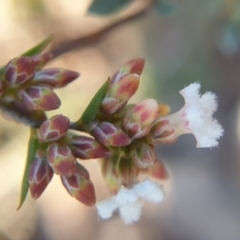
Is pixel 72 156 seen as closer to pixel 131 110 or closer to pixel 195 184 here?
pixel 131 110

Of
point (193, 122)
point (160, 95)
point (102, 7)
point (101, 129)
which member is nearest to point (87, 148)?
point (101, 129)

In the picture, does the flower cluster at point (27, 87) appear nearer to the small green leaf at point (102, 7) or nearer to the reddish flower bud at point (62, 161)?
the reddish flower bud at point (62, 161)

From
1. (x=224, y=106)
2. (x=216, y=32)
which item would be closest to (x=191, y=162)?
(x=224, y=106)

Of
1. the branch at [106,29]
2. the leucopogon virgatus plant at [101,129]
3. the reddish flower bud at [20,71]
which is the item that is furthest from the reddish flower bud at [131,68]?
the branch at [106,29]

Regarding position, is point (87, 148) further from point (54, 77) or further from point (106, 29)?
point (106, 29)

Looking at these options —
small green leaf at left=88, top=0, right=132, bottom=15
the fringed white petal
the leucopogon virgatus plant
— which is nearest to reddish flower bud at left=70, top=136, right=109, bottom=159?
the leucopogon virgatus plant

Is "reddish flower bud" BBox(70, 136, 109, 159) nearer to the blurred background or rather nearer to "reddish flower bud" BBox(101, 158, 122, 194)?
"reddish flower bud" BBox(101, 158, 122, 194)
